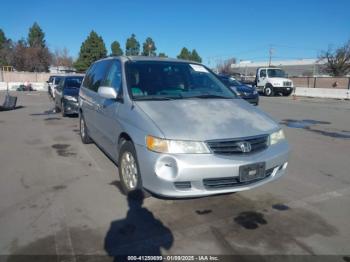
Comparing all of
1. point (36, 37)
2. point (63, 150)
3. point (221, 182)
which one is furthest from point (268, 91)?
point (36, 37)

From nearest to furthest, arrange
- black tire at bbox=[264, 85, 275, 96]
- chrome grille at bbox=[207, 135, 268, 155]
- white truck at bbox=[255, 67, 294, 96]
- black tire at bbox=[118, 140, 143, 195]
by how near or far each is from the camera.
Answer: chrome grille at bbox=[207, 135, 268, 155], black tire at bbox=[118, 140, 143, 195], white truck at bbox=[255, 67, 294, 96], black tire at bbox=[264, 85, 275, 96]

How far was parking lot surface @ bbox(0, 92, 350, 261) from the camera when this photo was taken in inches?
125

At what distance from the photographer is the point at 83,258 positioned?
9.78 feet

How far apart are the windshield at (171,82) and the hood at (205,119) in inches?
10.2

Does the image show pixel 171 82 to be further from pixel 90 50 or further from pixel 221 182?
pixel 90 50

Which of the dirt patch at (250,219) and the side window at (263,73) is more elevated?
the side window at (263,73)

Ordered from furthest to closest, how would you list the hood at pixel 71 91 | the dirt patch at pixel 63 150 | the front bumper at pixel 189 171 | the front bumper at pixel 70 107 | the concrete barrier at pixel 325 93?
the concrete barrier at pixel 325 93 < the hood at pixel 71 91 < the front bumper at pixel 70 107 < the dirt patch at pixel 63 150 < the front bumper at pixel 189 171

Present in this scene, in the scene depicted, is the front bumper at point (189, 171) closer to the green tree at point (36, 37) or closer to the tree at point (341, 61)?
the tree at point (341, 61)

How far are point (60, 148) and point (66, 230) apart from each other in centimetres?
402

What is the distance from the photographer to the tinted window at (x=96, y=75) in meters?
5.86

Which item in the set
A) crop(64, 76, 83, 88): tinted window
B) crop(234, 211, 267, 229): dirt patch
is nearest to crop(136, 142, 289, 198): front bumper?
crop(234, 211, 267, 229): dirt patch

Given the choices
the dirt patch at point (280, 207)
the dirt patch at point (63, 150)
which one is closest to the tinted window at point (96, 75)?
the dirt patch at point (63, 150)

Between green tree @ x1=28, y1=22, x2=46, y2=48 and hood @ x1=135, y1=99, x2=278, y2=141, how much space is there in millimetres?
86084

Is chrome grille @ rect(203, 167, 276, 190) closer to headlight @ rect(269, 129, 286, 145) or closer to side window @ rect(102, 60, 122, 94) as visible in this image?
headlight @ rect(269, 129, 286, 145)
